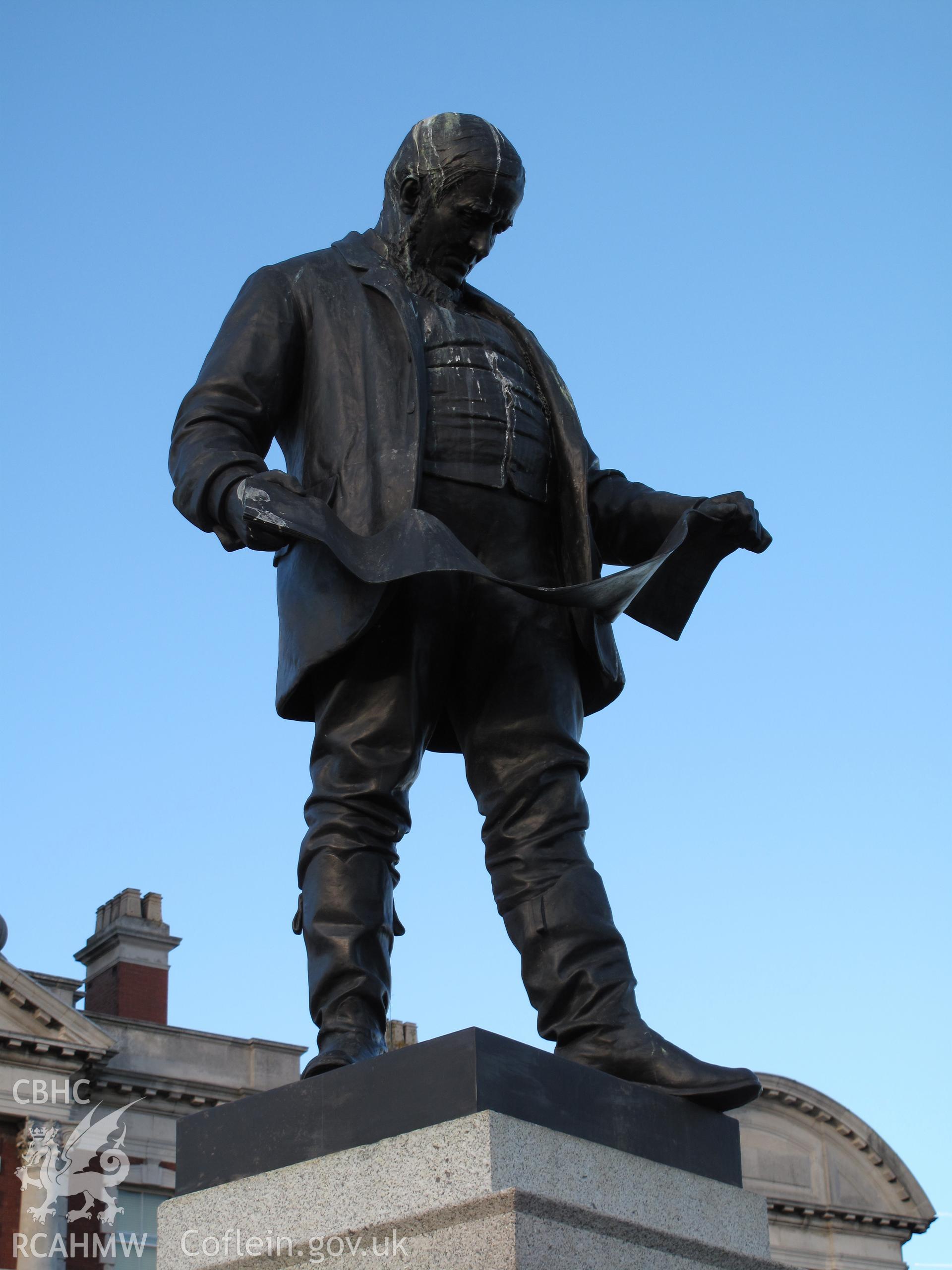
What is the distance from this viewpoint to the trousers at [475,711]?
14.4 ft

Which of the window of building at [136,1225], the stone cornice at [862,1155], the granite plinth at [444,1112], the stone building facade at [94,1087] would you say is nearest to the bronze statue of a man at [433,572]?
the granite plinth at [444,1112]

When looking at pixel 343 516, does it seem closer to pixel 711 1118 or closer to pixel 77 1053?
pixel 711 1118

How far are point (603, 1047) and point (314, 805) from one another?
36.9 inches

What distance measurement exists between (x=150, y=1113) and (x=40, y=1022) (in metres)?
2.23

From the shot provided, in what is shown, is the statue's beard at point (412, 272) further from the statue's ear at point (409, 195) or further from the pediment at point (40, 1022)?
the pediment at point (40, 1022)

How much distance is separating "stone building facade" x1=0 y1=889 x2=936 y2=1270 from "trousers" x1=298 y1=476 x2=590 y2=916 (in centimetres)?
1673

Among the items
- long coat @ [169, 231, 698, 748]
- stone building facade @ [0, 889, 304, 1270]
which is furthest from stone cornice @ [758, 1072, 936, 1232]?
long coat @ [169, 231, 698, 748]

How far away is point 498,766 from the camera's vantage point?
4.56 m

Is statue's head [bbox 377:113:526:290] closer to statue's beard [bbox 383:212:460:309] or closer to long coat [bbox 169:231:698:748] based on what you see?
statue's beard [bbox 383:212:460:309]

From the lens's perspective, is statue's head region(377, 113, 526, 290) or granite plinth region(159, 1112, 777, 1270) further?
statue's head region(377, 113, 526, 290)

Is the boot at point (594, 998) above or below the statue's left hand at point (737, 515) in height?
below

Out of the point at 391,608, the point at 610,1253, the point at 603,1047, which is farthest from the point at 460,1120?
the point at 391,608

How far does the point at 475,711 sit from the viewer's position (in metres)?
4.65

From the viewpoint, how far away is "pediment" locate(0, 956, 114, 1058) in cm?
2308
